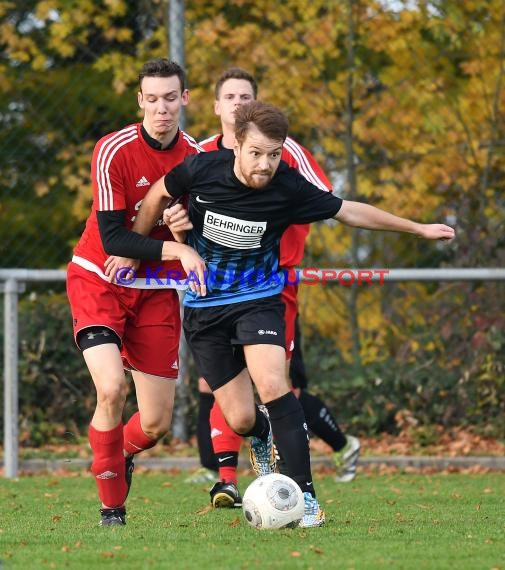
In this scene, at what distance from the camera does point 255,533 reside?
18.9 ft

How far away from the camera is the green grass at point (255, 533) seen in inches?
194

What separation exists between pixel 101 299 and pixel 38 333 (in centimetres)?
428

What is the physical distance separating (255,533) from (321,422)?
124 inches

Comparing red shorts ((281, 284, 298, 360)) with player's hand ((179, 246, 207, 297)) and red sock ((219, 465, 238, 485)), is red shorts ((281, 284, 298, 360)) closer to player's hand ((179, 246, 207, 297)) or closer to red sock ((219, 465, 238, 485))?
red sock ((219, 465, 238, 485))

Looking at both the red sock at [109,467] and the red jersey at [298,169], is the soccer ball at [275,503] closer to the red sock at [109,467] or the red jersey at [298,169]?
the red sock at [109,467]

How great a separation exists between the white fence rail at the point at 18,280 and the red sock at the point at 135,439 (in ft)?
7.89

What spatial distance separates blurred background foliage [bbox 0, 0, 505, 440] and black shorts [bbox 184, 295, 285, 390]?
3899 mm

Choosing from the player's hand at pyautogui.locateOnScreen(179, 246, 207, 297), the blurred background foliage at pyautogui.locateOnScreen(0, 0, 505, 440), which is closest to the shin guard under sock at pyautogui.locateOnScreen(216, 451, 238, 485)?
the player's hand at pyautogui.locateOnScreen(179, 246, 207, 297)

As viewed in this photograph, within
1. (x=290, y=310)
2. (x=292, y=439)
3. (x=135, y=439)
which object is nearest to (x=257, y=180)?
(x=292, y=439)

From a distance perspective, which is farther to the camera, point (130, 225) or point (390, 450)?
point (390, 450)

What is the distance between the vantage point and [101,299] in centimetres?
646

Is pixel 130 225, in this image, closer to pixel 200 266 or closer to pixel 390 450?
pixel 200 266

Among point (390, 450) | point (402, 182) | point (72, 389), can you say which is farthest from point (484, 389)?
point (72, 389)

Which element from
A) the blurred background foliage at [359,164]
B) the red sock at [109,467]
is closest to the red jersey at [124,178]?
the red sock at [109,467]
